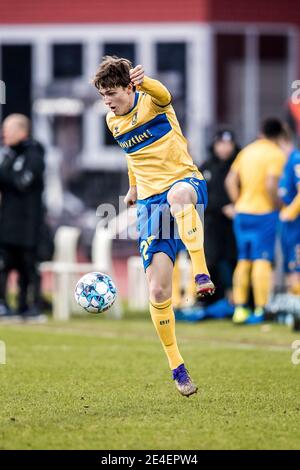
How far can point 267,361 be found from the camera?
1166 centimetres

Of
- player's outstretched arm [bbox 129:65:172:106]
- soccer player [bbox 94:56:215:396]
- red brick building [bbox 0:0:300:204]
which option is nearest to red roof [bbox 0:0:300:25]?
red brick building [bbox 0:0:300:204]

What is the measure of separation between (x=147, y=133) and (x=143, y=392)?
198cm

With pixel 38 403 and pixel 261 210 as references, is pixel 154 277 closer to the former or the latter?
pixel 38 403

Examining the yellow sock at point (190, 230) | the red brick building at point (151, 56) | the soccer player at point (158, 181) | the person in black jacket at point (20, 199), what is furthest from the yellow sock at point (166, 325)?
the red brick building at point (151, 56)

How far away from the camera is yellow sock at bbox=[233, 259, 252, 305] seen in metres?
15.8

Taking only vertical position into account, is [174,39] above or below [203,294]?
above

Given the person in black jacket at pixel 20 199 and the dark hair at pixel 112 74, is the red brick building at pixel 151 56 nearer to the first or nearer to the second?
the person in black jacket at pixel 20 199

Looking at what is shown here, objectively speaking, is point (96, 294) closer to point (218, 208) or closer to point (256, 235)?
point (256, 235)

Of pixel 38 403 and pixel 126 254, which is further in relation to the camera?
pixel 126 254

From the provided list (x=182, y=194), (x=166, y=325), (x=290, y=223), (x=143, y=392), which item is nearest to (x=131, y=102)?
(x=182, y=194)

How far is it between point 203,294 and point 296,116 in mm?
14395

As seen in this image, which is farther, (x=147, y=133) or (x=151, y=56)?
(x=151, y=56)

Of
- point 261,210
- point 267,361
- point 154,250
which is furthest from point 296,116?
point 154,250

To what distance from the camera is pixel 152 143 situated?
9062 mm
